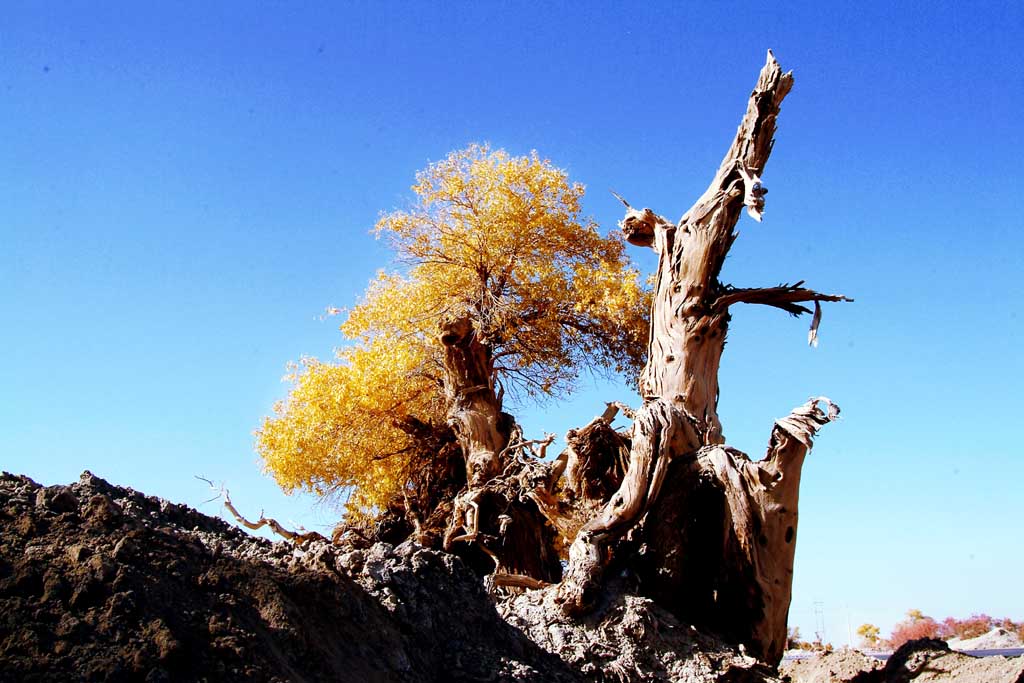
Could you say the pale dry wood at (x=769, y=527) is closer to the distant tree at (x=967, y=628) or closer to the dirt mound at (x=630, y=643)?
the dirt mound at (x=630, y=643)

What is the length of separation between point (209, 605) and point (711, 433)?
19.5 ft

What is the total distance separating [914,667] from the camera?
7012 millimetres

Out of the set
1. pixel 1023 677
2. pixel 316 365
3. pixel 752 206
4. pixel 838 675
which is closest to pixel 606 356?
pixel 316 365

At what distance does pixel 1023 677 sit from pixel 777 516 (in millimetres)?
2014

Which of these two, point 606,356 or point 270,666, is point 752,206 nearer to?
point 606,356

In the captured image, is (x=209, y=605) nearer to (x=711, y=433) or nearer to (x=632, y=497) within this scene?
(x=632, y=497)

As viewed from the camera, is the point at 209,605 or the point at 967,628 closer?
the point at 209,605

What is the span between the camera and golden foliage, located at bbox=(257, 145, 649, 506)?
1403cm

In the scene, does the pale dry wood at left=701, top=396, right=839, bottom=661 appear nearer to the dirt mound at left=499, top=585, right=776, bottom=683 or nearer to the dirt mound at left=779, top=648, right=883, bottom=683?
the dirt mound at left=779, top=648, right=883, bottom=683

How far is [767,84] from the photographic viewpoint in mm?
10023

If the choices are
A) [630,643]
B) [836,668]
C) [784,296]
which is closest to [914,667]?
[836,668]

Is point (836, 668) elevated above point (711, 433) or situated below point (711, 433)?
below

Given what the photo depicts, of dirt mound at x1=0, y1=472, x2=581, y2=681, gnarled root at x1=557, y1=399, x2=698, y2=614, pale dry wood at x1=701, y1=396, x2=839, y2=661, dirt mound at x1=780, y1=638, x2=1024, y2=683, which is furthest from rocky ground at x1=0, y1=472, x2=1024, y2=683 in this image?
pale dry wood at x1=701, y1=396, x2=839, y2=661

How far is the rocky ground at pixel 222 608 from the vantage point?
369 centimetres
